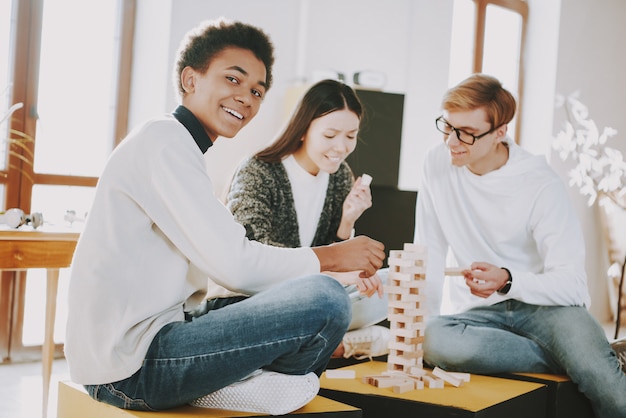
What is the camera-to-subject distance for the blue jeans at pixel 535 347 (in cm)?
223

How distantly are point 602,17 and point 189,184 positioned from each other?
5.45 m

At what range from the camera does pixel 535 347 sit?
7.74ft

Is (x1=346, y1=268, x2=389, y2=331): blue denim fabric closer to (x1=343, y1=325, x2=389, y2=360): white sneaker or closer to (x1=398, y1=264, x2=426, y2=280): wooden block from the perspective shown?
(x1=343, y1=325, x2=389, y2=360): white sneaker

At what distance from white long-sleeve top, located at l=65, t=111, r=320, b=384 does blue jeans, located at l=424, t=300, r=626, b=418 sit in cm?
107

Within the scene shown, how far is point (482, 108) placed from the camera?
8.13 feet

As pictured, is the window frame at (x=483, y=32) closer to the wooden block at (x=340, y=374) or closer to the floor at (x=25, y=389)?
the floor at (x=25, y=389)

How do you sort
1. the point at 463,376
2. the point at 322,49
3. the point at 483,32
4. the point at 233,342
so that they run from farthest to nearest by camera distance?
the point at 483,32
the point at 322,49
the point at 463,376
the point at 233,342

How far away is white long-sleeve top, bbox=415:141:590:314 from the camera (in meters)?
2.40

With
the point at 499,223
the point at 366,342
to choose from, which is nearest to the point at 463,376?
the point at 366,342

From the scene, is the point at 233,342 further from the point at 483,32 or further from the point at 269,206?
the point at 483,32

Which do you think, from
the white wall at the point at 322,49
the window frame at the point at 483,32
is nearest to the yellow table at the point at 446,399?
the white wall at the point at 322,49

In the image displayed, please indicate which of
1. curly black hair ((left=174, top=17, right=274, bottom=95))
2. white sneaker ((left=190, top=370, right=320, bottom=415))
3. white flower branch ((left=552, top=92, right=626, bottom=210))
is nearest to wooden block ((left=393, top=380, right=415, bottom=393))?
white sneaker ((left=190, top=370, right=320, bottom=415))

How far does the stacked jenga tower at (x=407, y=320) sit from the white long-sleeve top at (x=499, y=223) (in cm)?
41

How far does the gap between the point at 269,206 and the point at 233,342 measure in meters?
1.02
